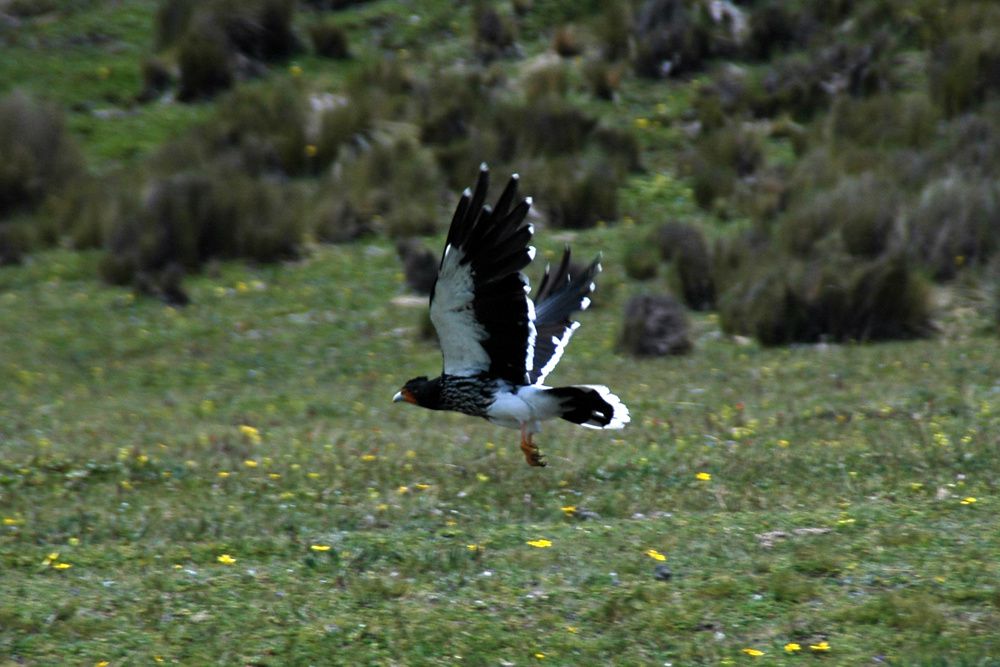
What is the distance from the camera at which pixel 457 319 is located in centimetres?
731

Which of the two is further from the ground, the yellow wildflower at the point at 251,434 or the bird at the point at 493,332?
the bird at the point at 493,332

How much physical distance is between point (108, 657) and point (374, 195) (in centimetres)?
1399

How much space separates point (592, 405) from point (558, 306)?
1794 mm

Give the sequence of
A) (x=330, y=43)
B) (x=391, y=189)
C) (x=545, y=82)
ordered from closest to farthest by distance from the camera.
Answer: (x=391, y=189)
(x=545, y=82)
(x=330, y=43)

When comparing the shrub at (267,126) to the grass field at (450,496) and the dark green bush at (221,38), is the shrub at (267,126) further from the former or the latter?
the grass field at (450,496)

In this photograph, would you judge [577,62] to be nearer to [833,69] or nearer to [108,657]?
[833,69]

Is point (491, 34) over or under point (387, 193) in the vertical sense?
over

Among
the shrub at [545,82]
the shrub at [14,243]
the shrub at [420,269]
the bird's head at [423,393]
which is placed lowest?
the shrub at [14,243]

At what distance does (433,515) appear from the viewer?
9055 mm

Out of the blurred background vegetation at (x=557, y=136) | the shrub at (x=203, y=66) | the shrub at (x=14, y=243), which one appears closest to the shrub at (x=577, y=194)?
the blurred background vegetation at (x=557, y=136)

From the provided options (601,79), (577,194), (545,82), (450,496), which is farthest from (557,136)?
(450,496)

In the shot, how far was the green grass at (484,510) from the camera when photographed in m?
6.78

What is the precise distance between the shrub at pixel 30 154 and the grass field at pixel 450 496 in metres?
2.70

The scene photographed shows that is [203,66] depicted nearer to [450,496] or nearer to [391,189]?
[391,189]
